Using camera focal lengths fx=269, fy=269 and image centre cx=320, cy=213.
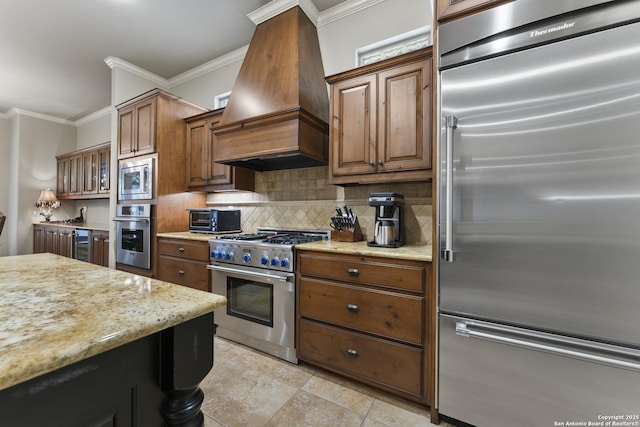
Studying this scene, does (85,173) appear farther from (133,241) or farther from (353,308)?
(353,308)

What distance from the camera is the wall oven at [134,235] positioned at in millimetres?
3016

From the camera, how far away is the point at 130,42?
Answer: 317cm

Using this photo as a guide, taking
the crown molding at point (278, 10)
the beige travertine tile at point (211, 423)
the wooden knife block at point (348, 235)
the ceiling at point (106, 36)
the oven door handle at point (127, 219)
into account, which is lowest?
the beige travertine tile at point (211, 423)

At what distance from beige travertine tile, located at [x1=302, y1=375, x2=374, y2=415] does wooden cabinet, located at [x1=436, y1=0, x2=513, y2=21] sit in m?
2.31

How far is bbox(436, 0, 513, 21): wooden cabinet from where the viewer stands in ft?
4.50

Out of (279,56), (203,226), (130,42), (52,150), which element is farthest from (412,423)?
(52,150)

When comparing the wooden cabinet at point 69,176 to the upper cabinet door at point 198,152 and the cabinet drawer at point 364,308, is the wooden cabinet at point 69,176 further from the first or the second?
the cabinet drawer at point 364,308

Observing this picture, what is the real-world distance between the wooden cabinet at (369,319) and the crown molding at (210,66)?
276 centimetres

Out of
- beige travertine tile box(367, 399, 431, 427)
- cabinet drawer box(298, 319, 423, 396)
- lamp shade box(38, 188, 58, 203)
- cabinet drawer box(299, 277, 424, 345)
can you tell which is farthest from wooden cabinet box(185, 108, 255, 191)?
lamp shade box(38, 188, 58, 203)

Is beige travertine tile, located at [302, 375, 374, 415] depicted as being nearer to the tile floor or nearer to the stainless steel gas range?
the tile floor

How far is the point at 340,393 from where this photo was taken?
1777mm

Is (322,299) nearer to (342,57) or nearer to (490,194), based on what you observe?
(490,194)

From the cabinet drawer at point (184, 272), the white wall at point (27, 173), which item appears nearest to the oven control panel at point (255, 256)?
the cabinet drawer at point (184, 272)

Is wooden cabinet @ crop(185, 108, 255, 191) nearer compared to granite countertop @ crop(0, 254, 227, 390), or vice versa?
granite countertop @ crop(0, 254, 227, 390)
